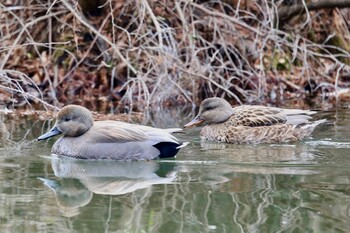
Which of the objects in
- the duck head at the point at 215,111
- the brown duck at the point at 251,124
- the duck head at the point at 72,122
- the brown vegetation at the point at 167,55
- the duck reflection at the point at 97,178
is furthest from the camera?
the brown vegetation at the point at 167,55

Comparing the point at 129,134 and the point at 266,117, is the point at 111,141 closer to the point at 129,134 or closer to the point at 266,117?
the point at 129,134

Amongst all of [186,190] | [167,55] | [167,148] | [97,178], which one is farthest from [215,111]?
[186,190]

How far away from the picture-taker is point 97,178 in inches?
282

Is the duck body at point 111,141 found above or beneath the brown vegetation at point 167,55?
beneath

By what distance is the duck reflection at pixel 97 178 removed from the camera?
6.36 metres

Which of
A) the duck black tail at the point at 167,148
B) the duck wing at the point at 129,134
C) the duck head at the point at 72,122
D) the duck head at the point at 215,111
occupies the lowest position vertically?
the duck black tail at the point at 167,148

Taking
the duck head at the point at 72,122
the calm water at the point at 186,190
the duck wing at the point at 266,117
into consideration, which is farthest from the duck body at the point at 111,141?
the duck wing at the point at 266,117

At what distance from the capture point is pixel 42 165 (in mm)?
7820

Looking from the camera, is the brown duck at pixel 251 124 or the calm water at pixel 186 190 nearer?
the calm water at pixel 186 190

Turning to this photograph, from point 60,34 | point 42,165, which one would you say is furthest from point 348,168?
point 60,34

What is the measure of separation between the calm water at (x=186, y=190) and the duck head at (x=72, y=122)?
31 centimetres

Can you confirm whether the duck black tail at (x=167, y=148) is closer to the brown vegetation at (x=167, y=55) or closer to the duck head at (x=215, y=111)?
the duck head at (x=215, y=111)

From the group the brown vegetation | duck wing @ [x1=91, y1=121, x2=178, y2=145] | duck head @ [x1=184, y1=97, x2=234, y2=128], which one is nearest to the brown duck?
duck head @ [x1=184, y1=97, x2=234, y2=128]

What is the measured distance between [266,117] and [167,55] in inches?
124
